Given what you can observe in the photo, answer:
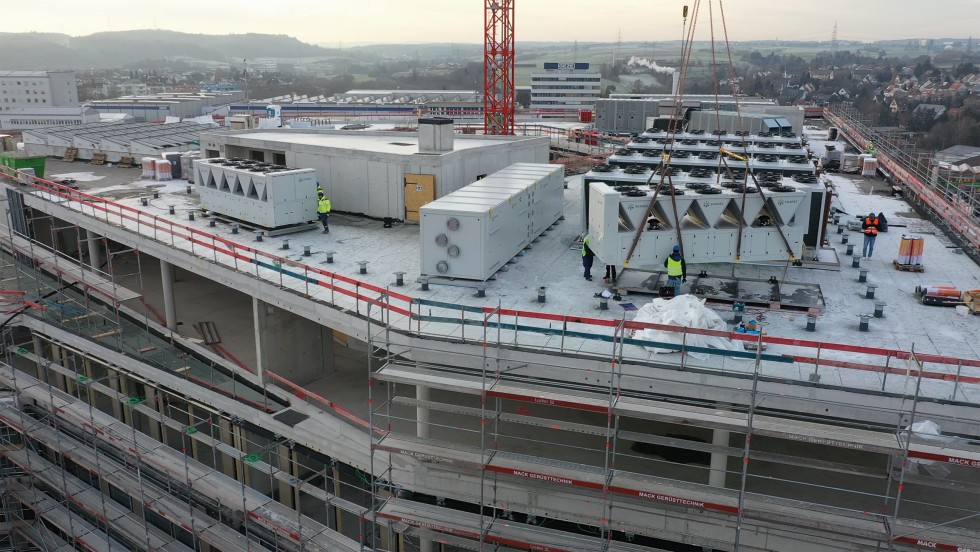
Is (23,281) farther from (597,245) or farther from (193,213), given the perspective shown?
(597,245)

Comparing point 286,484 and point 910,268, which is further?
point 286,484

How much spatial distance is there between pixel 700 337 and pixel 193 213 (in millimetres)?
19792

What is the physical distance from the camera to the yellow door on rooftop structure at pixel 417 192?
24562 millimetres

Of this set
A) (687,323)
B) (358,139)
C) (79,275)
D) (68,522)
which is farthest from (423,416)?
(358,139)

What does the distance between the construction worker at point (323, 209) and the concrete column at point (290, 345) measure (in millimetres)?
4101

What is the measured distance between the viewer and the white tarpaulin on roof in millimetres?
13094

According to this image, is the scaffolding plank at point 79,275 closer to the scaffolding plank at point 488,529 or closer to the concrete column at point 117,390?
the concrete column at point 117,390

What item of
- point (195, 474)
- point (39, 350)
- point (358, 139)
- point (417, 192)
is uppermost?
point (358, 139)

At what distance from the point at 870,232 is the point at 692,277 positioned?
19.3 feet

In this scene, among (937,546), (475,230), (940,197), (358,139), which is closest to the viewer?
(937,546)

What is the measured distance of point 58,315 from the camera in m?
24.5

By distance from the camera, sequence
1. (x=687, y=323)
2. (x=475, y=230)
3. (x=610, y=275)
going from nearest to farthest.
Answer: (x=687, y=323)
(x=475, y=230)
(x=610, y=275)

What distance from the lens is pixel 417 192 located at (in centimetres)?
2484

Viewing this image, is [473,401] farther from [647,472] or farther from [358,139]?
[358,139]
